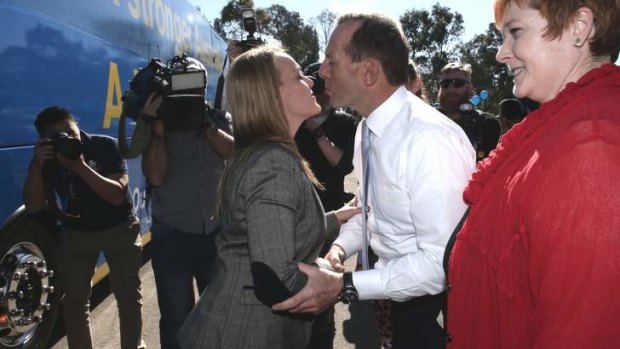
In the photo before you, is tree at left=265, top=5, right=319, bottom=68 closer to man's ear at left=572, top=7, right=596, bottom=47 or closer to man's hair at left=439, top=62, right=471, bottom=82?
man's hair at left=439, top=62, right=471, bottom=82

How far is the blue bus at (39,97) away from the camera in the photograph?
12.1ft

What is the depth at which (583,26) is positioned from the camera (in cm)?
115

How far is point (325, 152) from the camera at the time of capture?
3.88 metres

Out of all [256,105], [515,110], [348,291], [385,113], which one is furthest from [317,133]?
[348,291]

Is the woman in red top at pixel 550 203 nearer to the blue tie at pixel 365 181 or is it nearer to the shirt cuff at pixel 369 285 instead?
the shirt cuff at pixel 369 285

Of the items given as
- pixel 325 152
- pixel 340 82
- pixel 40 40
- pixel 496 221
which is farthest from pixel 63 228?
pixel 496 221

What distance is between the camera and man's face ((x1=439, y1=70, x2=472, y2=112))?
515 cm

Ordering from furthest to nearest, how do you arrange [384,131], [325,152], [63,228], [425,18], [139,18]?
1. [425,18]
2. [139,18]
3. [325,152]
4. [63,228]
5. [384,131]

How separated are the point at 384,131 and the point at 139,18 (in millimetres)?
4957

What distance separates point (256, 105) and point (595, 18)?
1.20 meters

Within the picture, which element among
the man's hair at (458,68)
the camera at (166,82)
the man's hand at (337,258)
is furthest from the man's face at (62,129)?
the man's hair at (458,68)

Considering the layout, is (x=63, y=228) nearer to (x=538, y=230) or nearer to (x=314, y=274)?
(x=314, y=274)

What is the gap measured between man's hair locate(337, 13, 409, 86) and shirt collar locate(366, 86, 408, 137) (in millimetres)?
77

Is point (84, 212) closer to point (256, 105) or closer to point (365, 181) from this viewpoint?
point (256, 105)
